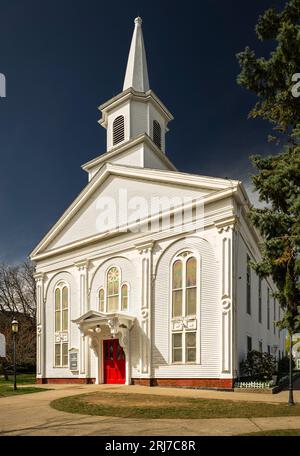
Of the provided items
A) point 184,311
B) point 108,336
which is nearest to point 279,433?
point 184,311

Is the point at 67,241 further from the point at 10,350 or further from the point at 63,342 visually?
the point at 10,350

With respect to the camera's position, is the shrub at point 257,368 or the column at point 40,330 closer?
the shrub at point 257,368

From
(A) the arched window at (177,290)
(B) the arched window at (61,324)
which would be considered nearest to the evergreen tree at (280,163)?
(A) the arched window at (177,290)

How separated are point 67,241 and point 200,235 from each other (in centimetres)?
1099

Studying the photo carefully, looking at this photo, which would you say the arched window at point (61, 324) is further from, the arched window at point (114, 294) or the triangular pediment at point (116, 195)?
the arched window at point (114, 294)

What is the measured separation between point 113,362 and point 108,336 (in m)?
1.50

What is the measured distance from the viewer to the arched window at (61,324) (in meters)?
28.8

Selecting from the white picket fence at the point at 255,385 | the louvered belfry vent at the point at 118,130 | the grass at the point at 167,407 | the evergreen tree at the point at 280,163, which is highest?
the louvered belfry vent at the point at 118,130

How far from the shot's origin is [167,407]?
14.2m

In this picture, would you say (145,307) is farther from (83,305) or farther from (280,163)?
(280,163)

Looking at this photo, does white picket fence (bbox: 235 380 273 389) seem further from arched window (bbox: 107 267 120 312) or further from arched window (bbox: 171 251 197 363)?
arched window (bbox: 107 267 120 312)

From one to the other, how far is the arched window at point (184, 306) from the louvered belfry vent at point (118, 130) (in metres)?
11.8

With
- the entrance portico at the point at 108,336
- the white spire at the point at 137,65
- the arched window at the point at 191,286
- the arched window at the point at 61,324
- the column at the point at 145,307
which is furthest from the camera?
the white spire at the point at 137,65
